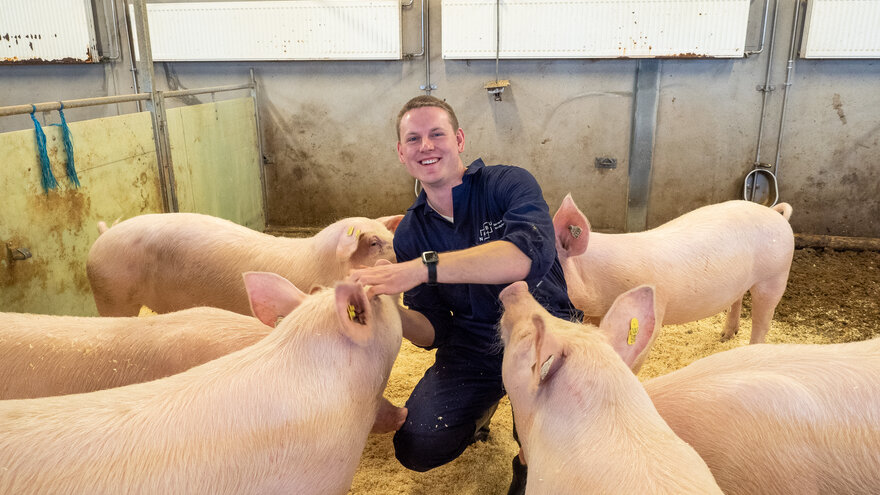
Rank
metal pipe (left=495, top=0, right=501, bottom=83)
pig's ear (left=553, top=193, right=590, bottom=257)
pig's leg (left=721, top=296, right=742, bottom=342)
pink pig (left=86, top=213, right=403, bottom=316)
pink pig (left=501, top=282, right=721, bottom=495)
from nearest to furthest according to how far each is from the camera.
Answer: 1. pink pig (left=501, top=282, right=721, bottom=495)
2. pig's ear (left=553, top=193, right=590, bottom=257)
3. pink pig (left=86, top=213, right=403, bottom=316)
4. pig's leg (left=721, top=296, right=742, bottom=342)
5. metal pipe (left=495, top=0, right=501, bottom=83)

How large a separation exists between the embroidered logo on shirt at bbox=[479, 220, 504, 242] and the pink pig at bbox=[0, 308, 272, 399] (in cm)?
98

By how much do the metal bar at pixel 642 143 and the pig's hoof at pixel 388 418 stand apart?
5395 millimetres

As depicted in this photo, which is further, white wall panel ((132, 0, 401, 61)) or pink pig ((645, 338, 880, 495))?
white wall panel ((132, 0, 401, 61))

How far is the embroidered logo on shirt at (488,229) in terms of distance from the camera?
8.66ft

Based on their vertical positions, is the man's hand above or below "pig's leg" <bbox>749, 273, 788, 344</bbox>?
above

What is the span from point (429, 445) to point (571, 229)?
4.19 ft

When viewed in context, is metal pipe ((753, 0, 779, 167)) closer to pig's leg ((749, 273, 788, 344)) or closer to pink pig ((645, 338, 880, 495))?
pig's leg ((749, 273, 788, 344))

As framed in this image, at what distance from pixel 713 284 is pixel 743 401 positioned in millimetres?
1844

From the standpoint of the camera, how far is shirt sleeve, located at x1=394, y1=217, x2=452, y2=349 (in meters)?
2.83

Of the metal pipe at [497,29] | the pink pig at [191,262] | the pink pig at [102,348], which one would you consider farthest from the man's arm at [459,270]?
the metal pipe at [497,29]

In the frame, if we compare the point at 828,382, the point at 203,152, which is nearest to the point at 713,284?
the point at 828,382

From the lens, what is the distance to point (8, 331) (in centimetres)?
242

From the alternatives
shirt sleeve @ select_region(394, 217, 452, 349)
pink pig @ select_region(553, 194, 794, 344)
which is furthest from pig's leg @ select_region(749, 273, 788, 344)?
shirt sleeve @ select_region(394, 217, 452, 349)

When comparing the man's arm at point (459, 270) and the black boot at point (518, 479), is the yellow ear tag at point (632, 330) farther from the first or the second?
the black boot at point (518, 479)
